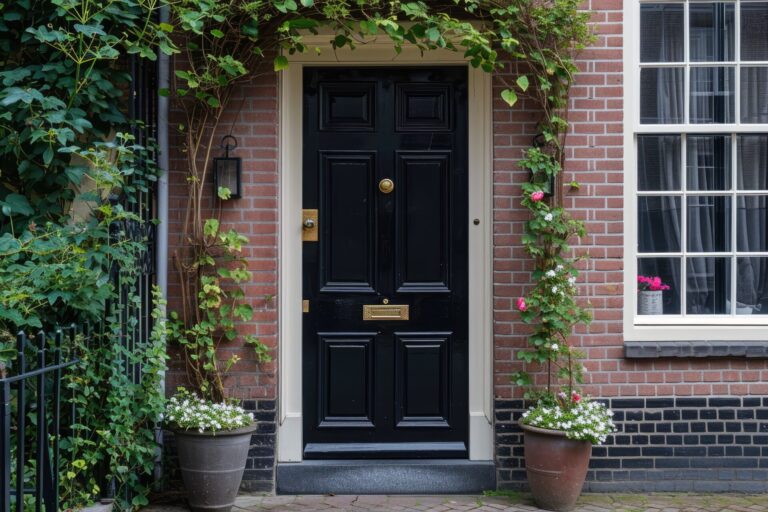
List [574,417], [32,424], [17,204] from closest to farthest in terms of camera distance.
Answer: [32,424] → [17,204] → [574,417]

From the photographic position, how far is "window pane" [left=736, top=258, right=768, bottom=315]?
581 cm

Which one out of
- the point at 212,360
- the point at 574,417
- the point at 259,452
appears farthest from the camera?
the point at 259,452

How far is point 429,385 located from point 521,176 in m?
1.51

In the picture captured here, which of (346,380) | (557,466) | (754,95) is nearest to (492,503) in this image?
(557,466)

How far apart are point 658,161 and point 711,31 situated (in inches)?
36.4

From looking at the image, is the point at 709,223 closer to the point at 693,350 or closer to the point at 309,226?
the point at 693,350

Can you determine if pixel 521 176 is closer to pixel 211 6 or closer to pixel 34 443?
pixel 211 6

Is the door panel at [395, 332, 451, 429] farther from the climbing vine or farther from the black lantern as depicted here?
the black lantern

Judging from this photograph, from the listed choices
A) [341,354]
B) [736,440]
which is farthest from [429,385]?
[736,440]

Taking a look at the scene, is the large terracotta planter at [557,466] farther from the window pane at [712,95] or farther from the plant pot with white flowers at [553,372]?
the window pane at [712,95]

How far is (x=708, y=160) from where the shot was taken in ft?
19.0

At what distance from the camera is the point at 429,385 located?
586cm

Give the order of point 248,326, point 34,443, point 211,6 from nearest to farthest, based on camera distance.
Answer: point 34,443, point 211,6, point 248,326

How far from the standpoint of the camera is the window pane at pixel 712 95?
5.77 m
